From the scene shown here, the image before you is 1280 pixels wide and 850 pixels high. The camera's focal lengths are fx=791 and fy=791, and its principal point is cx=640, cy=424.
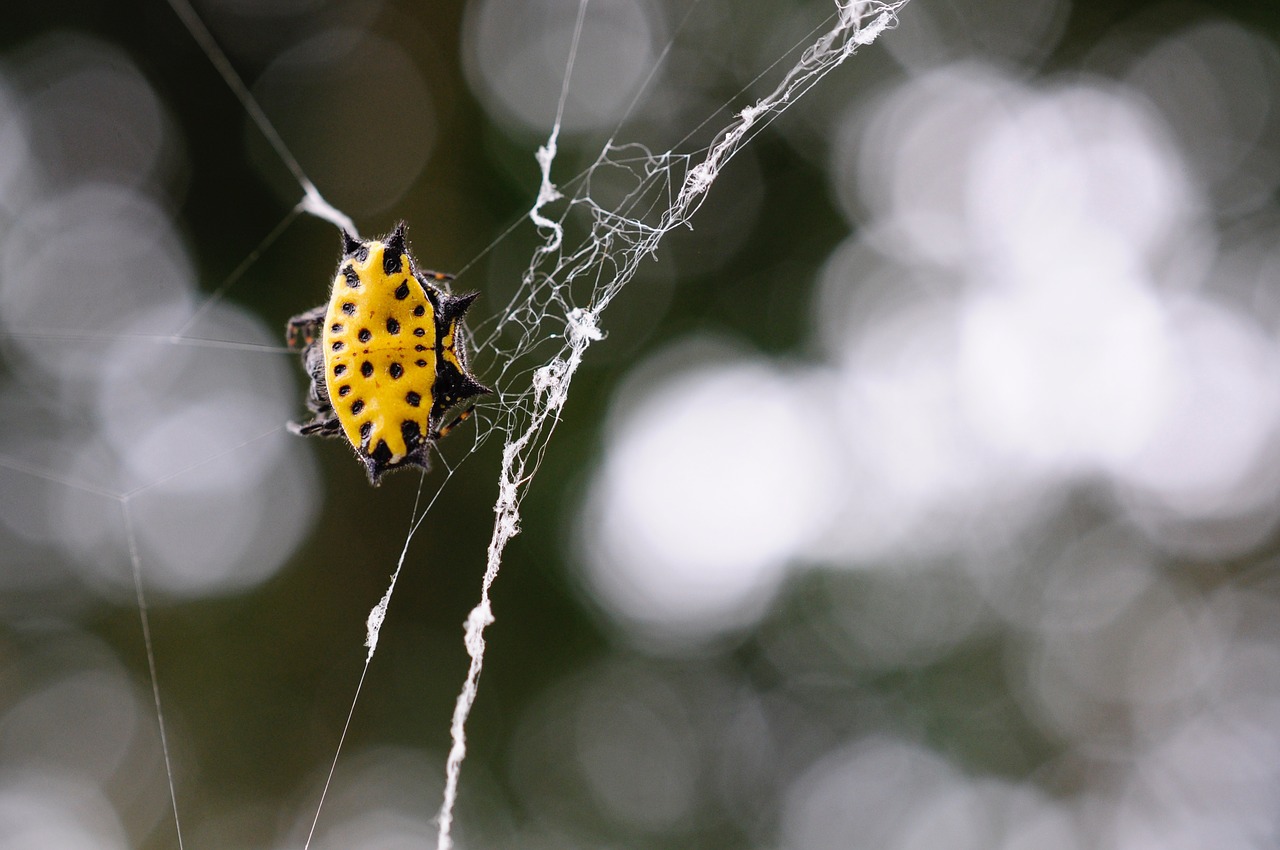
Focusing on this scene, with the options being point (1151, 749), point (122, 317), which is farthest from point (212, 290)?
point (1151, 749)

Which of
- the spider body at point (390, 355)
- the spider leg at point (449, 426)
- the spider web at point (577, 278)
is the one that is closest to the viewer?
the spider body at point (390, 355)

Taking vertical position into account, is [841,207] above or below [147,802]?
above

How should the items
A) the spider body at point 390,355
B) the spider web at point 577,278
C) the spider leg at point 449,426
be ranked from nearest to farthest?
the spider body at point 390,355, the spider leg at point 449,426, the spider web at point 577,278

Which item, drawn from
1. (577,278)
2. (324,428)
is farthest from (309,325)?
(577,278)

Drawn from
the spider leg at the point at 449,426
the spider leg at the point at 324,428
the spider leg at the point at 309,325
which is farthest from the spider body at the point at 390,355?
the spider leg at the point at 309,325

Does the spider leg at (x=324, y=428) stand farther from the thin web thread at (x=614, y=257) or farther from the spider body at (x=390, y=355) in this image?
the thin web thread at (x=614, y=257)

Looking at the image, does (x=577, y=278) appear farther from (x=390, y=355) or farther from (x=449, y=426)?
(x=390, y=355)

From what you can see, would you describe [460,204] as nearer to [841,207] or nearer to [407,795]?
[841,207]

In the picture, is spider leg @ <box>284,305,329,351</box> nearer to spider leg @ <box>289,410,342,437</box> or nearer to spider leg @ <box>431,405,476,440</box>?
spider leg @ <box>289,410,342,437</box>
